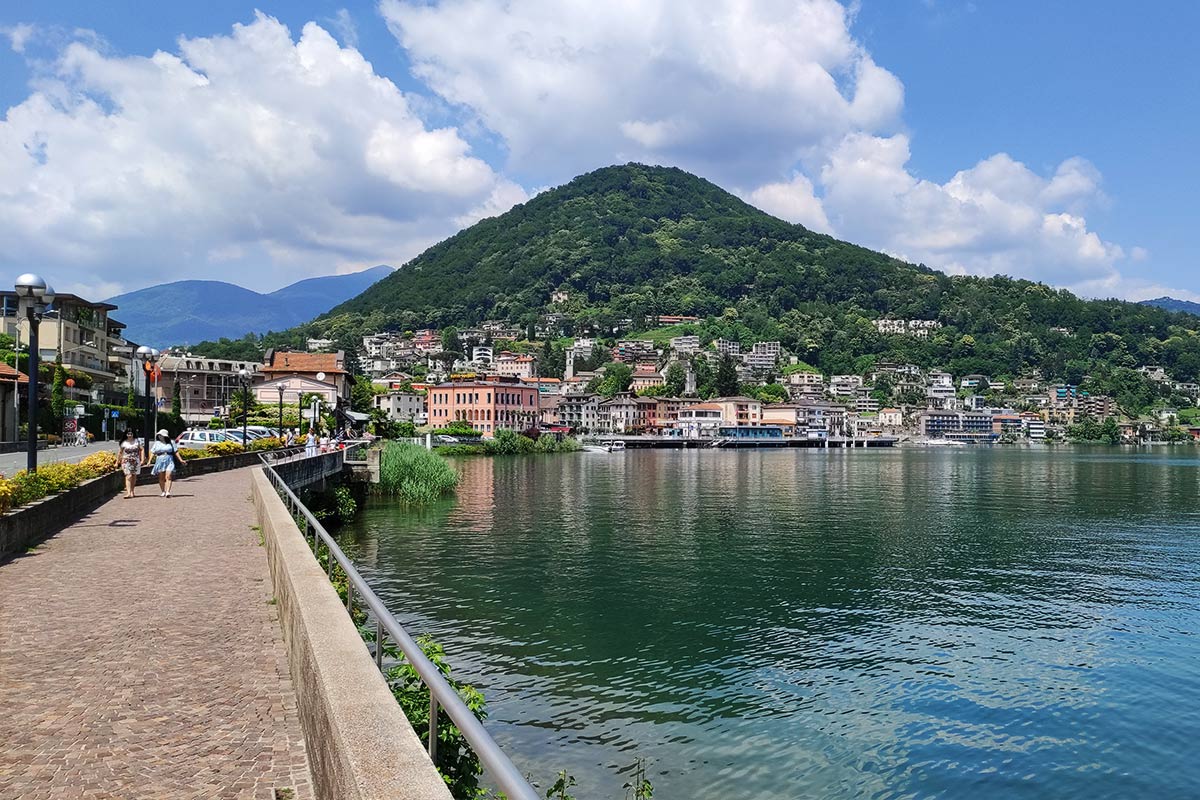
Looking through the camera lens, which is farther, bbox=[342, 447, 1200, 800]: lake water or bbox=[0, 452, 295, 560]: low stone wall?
bbox=[0, 452, 295, 560]: low stone wall

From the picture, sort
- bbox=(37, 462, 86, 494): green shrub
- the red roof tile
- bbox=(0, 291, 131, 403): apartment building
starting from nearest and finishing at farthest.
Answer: bbox=(37, 462, 86, 494): green shrub < bbox=(0, 291, 131, 403): apartment building < the red roof tile

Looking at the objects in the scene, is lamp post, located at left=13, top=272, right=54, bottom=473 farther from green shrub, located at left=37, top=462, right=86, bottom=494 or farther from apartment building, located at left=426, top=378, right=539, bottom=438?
apartment building, located at left=426, top=378, right=539, bottom=438

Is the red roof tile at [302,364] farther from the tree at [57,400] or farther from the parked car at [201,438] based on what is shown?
the parked car at [201,438]

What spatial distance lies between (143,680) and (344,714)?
3.95 metres

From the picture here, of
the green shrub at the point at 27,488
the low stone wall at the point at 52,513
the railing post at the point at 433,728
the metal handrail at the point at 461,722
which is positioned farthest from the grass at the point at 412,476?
the railing post at the point at 433,728

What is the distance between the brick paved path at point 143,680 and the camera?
6.13m

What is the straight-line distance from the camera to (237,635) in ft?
32.7

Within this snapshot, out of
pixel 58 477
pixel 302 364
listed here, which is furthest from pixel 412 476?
pixel 302 364

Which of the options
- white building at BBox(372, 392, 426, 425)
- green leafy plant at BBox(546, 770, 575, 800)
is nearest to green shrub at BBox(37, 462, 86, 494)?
green leafy plant at BBox(546, 770, 575, 800)

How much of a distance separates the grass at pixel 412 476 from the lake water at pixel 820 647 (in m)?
6.72

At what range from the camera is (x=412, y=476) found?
53094 millimetres

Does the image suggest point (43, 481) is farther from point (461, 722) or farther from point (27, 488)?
point (461, 722)

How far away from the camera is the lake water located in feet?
45.4

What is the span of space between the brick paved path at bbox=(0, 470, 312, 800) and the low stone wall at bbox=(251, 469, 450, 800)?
1.28ft
